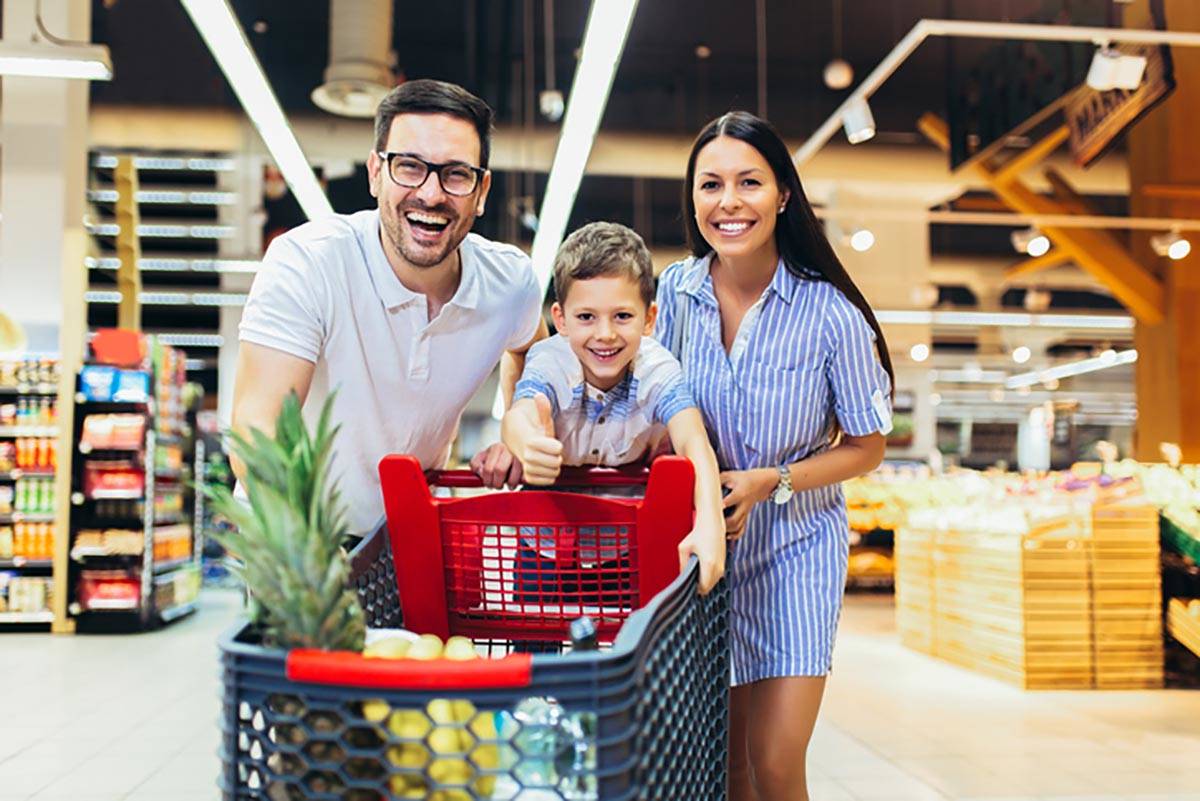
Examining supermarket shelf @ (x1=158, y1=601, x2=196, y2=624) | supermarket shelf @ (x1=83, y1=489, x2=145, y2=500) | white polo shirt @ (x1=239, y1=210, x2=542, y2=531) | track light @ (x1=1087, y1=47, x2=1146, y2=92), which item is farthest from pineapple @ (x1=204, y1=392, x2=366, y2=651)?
supermarket shelf @ (x1=158, y1=601, x2=196, y2=624)

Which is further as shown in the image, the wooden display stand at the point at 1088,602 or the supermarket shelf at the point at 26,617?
the supermarket shelf at the point at 26,617

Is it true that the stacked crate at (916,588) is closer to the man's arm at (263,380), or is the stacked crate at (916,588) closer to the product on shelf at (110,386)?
the product on shelf at (110,386)

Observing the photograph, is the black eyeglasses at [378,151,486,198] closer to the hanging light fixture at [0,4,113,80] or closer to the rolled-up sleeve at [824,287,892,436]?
the rolled-up sleeve at [824,287,892,436]

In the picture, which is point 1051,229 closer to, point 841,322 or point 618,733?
point 841,322

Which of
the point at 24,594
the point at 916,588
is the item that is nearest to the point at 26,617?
the point at 24,594

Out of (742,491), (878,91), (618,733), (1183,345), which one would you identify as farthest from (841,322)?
(878,91)

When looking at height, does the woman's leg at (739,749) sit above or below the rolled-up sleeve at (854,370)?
below

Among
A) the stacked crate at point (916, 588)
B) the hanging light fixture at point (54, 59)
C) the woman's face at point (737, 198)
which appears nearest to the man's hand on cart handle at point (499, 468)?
the woman's face at point (737, 198)

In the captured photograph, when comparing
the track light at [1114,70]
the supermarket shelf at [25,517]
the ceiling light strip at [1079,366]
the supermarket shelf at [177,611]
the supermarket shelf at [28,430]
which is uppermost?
the track light at [1114,70]

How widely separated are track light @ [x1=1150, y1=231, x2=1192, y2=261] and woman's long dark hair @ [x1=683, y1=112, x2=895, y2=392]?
31.0 feet

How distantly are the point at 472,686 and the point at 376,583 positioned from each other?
68 cm

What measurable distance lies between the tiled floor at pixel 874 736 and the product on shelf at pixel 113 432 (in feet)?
6.30

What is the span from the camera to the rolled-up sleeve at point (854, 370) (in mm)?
2061

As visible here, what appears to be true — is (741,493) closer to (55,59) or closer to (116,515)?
(55,59)
